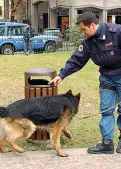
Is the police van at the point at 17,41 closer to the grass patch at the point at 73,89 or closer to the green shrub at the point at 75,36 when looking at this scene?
the green shrub at the point at 75,36

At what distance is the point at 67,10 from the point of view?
41094 mm

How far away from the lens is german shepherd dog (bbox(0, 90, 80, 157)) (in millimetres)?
4652

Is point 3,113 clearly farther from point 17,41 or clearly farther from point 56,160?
point 17,41

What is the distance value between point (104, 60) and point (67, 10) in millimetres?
37329

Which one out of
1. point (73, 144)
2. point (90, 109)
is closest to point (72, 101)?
point (73, 144)

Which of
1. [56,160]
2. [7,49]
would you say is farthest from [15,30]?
[56,160]

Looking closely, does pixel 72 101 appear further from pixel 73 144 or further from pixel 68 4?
pixel 68 4

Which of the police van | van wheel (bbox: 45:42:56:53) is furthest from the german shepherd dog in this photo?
van wheel (bbox: 45:42:56:53)

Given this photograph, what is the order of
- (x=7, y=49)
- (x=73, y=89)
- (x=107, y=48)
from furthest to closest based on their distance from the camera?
(x=7, y=49) < (x=73, y=89) < (x=107, y=48)

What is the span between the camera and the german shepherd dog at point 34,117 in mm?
4652

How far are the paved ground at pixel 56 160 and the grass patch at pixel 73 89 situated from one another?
0.40 m

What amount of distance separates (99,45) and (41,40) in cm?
1514

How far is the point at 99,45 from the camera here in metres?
4.67

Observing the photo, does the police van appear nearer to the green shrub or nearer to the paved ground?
the green shrub
